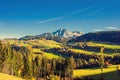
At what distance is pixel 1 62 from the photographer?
146 m

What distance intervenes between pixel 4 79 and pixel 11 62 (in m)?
68.6

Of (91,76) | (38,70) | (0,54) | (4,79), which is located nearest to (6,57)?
(0,54)

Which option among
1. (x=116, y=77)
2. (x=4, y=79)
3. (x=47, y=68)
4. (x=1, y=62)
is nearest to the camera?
(x=4, y=79)

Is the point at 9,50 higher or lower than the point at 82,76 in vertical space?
higher

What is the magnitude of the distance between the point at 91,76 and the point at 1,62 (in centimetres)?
8066

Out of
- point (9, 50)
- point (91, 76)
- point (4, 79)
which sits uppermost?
point (9, 50)

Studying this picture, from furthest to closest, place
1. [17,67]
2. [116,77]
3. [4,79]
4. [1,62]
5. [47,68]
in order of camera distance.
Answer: [47,68] < [116,77] < [17,67] < [1,62] < [4,79]

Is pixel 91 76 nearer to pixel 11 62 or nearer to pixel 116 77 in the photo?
pixel 116 77

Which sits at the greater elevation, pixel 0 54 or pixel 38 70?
pixel 0 54

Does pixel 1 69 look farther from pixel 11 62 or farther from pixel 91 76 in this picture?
pixel 91 76

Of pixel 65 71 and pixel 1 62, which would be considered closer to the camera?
pixel 1 62

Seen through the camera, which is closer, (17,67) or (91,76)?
(17,67)

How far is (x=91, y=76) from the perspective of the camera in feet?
648

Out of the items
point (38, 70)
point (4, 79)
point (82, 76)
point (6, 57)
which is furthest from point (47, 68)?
point (4, 79)
